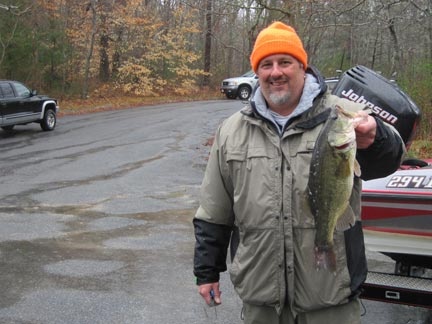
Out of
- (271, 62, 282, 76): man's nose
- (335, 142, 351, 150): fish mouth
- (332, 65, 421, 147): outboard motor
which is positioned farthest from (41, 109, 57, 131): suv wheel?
(335, 142, 351, 150): fish mouth

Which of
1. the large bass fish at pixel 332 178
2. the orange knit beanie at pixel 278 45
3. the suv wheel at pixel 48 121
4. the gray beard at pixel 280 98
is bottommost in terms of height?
the suv wheel at pixel 48 121

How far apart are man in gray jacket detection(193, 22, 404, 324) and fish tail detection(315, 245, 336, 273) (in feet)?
0.12

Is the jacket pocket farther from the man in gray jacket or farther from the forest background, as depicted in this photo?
the forest background

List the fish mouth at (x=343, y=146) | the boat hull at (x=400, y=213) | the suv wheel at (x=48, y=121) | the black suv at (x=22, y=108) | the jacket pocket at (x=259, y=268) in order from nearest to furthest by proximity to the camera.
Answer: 1. the fish mouth at (x=343, y=146)
2. the jacket pocket at (x=259, y=268)
3. the boat hull at (x=400, y=213)
4. the black suv at (x=22, y=108)
5. the suv wheel at (x=48, y=121)

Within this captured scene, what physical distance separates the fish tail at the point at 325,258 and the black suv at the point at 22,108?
52.7 ft

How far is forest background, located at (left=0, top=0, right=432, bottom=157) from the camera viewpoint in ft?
81.6

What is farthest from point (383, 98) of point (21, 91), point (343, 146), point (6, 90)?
point (21, 91)

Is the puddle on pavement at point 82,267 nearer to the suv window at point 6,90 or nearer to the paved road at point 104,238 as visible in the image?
the paved road at point 104,238

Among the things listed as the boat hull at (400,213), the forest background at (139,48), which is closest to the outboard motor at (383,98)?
the boat hull at (400,213)

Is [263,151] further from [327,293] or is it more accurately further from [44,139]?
[44,139]

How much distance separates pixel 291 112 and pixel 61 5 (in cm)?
2846

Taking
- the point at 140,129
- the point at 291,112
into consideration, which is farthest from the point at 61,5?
the point at 291,112

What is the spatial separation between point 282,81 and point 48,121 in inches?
672

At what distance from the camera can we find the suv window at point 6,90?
17438 mm
